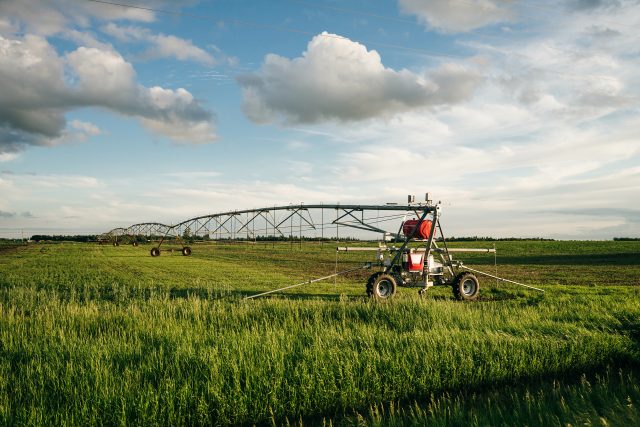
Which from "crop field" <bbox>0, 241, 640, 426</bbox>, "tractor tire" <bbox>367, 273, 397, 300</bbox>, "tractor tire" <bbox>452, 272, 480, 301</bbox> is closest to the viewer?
"crop field" <bbox>0, 241, 640, 426</bbox>

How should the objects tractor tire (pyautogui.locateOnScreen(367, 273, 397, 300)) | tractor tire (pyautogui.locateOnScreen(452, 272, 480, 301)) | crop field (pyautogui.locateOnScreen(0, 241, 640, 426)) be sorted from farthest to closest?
tractor tire (pyautogui.locateOnScreen(452, 272, 480, 301)), tractor tire (pyautogui.locateOnScreen(367, 273, 397, 300)), crop field (pyautogui.locateOnScreen(0, 241, 640, 426))

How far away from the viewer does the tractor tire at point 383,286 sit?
585 inches

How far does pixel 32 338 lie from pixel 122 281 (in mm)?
14868

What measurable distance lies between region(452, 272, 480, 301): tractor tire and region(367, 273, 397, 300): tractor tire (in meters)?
2.56

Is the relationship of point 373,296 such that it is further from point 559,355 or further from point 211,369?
point 211,369

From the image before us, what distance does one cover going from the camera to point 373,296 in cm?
1424

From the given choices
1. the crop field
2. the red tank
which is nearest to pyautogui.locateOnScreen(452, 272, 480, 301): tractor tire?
the red tank

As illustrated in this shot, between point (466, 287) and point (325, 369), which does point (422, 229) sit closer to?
point (466, 287)

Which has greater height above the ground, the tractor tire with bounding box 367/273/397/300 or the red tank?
the red tank

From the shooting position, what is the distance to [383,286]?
1520 centimetres

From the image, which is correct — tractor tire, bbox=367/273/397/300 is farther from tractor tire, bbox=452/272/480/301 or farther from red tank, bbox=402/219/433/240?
tractor tire, bbox=452/272/480/301

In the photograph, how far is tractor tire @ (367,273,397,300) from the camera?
14859 millimetres

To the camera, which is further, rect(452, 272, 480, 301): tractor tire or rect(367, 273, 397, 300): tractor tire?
rect(452, 272, 480, 301): tractor tire

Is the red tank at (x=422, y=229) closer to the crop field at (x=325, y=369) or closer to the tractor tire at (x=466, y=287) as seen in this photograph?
the tractor tire at (x=466, y=287)
